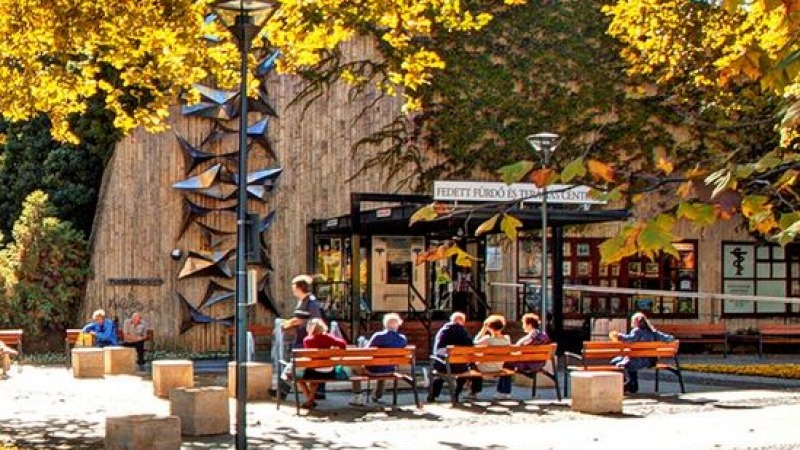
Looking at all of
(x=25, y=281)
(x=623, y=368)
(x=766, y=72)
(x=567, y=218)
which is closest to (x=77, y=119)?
(x=25, y=281)

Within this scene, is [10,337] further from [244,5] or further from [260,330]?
[244,5]

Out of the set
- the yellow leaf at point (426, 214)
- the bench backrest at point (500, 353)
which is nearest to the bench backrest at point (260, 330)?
the bench backrest at point (500, 353)

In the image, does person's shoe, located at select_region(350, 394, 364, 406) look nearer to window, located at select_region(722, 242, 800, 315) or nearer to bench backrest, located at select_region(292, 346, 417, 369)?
bench backrest, located at select_region(292, 346, 417, 369)

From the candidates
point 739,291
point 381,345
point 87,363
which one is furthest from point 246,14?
point 739,291

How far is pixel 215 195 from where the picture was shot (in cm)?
2658

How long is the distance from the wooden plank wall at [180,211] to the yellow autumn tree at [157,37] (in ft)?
34.5

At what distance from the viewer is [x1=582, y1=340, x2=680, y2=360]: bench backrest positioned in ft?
53.4

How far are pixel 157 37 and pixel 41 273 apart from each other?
13.6 m

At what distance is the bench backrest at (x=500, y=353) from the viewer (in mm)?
15055

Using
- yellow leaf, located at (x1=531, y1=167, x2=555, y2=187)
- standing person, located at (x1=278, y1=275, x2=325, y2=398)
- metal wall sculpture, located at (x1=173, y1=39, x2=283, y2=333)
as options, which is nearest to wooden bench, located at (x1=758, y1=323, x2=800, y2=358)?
metal wall sculpture, located at (x1=173, y1=39, x2=283, y2=333)

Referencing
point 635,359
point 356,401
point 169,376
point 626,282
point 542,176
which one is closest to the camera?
point 542,176

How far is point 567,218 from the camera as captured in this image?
23.1 meters

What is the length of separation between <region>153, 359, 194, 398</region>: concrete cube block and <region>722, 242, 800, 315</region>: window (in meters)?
18.1

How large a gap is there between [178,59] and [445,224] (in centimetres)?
1066
